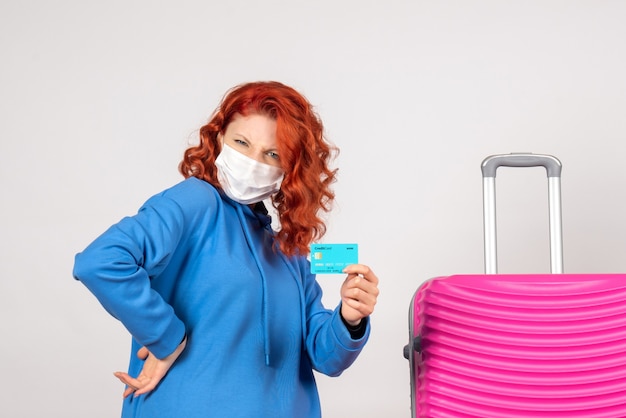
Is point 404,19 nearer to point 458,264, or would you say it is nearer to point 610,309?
point 458,264

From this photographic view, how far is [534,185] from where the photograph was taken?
3.10 metres

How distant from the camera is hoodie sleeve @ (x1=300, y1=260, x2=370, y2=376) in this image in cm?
166

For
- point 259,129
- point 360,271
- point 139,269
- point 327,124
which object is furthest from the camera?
point 327,124

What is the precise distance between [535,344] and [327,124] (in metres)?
1.73

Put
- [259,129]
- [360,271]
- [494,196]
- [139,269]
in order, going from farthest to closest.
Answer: [494,196] → [259,129] → [360,271] → [139,269]

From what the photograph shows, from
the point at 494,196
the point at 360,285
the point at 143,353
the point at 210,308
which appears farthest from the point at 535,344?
the point at 143,353

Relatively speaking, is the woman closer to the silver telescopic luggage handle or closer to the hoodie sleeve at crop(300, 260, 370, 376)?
the hoodie sleeve at crop(300, 260, 370, 376)

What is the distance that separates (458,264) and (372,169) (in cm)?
47

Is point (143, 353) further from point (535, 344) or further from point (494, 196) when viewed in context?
point (494, 196)

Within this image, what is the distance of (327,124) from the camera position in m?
3.22

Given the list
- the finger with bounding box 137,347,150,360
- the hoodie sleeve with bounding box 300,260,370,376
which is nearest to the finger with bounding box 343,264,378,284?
the hoodie sleeve with bounding box 300,260,370,376

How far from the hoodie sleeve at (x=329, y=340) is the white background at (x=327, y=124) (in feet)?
4.67

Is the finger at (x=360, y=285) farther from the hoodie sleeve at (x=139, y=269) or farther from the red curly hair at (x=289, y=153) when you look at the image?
the hoodie sleeve at (x=139, y=269)

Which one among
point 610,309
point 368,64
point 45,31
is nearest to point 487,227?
point 610,309
